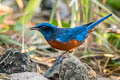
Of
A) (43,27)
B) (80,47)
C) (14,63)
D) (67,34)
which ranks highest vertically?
(43,27)

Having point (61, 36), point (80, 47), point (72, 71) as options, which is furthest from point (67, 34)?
point (80, 47)

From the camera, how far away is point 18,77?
319cm

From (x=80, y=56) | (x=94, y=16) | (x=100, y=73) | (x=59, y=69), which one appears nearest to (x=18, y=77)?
(x=59, y=69)

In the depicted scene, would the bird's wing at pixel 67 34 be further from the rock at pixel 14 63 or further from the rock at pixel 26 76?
A: the rock at pixel 26 76

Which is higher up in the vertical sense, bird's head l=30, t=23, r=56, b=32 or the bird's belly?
bird's head l=30, t=23, r=56, b=32

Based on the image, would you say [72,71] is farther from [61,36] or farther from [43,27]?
[43,27]

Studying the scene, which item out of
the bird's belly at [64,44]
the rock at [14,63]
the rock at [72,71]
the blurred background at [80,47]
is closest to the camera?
the rock at [72,71]

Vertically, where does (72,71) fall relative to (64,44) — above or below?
below

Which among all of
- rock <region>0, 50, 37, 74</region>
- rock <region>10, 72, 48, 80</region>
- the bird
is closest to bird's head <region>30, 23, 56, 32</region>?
the bird

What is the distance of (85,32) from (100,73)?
876 millimetres

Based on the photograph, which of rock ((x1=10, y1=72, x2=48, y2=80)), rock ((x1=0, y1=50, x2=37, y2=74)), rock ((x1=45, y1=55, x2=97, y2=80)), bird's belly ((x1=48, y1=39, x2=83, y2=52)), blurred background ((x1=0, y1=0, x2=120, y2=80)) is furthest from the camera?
blurred background ((x1=0, y1=0, x2=120, y2=80))

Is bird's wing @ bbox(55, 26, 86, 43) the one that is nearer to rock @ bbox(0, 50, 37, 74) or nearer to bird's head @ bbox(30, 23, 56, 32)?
bird's head @ bbox(30, 23, 56, 32)

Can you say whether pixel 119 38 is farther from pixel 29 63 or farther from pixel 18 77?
pixel 18 77

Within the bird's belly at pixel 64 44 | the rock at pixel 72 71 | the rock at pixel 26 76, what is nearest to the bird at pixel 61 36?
the bird's belly at pixel 64 44
